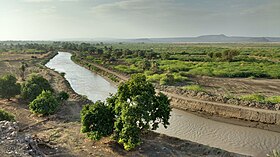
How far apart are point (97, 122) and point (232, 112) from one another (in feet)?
55.5

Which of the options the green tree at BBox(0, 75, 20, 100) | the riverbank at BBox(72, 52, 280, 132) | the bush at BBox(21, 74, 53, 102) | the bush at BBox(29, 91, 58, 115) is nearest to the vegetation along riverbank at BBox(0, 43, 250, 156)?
the bush at BBox(29, 91, 58, 115)

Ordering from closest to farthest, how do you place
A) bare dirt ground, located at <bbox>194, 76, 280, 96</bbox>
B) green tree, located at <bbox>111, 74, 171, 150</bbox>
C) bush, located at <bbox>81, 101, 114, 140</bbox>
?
green tree, located at <bbox>111, 74, 171, 150</bbox>, bush, located at <bbox>81, 101, 114, 140</bbox>, bare dirt ground, located at <bbox>194, 76, 280, 96</bbox>

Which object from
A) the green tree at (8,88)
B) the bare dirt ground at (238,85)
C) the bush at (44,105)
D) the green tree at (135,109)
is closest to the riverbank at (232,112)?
the bare dirt ground at (238,85)

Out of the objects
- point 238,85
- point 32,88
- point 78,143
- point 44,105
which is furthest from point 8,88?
point 238,85

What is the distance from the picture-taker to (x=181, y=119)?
29.4m

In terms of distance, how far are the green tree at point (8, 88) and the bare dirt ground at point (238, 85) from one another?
85.1 feet

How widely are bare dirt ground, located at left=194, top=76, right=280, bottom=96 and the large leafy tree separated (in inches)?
848

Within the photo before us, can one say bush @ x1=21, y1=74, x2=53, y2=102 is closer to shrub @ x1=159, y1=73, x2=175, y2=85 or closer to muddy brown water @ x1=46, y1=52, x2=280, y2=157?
muddy brown water @ x1=46, y1=52, x2=280, y2=157

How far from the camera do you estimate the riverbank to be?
2672cm

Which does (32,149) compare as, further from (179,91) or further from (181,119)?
(179,91)

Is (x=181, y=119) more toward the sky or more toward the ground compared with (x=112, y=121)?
more toward the ground

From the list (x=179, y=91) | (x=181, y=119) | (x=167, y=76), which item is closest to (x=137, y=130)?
(x=181, y=119)

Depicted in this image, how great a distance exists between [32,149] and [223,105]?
21747mm

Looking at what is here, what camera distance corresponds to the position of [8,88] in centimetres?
3008
